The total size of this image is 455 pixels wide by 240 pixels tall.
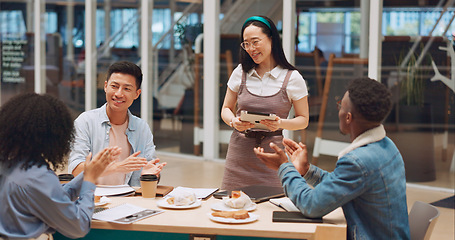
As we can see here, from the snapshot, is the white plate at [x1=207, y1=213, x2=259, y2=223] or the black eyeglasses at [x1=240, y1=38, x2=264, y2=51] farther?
the black eyeglasses at [x1=240, y1=38, x2=264, y2=51]

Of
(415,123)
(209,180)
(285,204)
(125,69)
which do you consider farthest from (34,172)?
(415,123)

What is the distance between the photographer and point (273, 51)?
3572 mm

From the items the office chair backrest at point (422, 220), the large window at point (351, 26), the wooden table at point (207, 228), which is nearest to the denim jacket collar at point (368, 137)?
the wooden table at point (207, 228)

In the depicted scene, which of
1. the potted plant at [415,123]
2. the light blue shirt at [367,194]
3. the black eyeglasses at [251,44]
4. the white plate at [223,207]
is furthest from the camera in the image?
the potted plant at [415,123]

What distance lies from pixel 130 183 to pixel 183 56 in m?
5.12

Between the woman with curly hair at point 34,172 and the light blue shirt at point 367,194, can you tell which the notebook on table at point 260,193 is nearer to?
the light blue shirt at point 367,194

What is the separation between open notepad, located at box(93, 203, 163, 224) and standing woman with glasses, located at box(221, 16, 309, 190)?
1.02m

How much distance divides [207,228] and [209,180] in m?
4.41

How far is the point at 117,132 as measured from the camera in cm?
332

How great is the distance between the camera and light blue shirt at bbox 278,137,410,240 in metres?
2.28

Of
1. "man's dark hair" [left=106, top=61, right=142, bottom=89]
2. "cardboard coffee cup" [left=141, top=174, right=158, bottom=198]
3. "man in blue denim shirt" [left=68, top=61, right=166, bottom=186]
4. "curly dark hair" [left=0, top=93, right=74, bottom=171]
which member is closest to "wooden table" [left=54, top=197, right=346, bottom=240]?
"cardboard coffee cup" [left=141, top=174, right=158, bottom=198]

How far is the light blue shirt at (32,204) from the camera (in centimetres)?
212

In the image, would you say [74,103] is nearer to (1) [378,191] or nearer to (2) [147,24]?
(2) [147,24]

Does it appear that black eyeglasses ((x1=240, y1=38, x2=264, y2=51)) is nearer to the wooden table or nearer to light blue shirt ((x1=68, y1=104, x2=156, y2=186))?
light blue shirt ((x1=68, y1=104, x2=156, y2=186))
